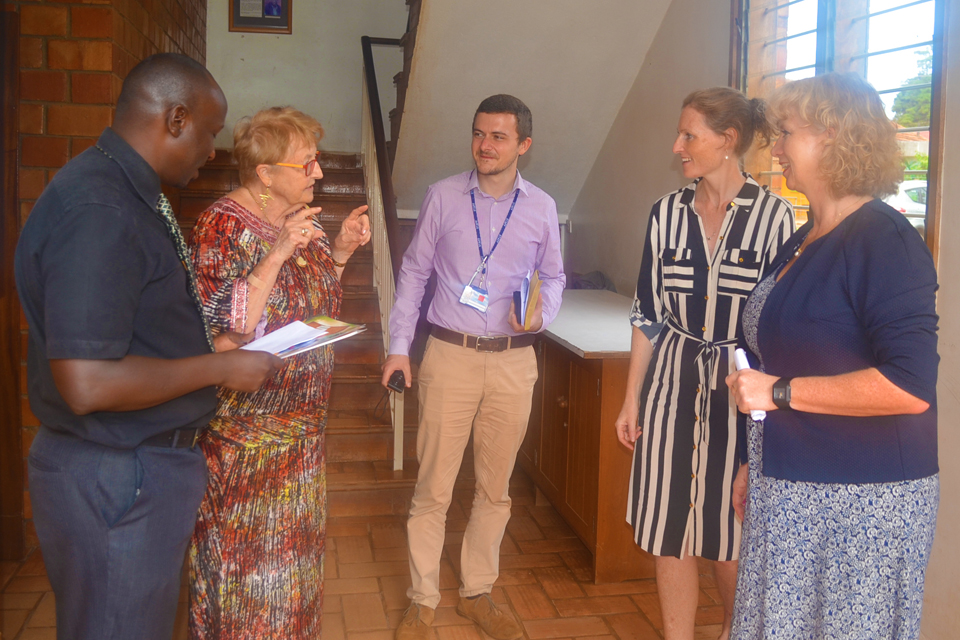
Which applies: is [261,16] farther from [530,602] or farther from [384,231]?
[530,602]

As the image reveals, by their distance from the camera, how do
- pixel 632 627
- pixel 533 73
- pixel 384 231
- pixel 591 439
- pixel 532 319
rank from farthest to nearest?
1. pixel 533 73
2. pixel 384 231
3. pixel 591 439
4. pixel 632 627
5. pixel 532 319

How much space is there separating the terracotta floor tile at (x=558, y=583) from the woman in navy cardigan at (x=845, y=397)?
4.85 ft

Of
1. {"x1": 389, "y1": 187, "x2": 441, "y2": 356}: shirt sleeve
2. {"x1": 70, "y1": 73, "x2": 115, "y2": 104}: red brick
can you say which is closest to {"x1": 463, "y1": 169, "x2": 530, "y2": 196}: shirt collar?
{"x1": 389, "y1": 187, "x2": 441, "y2": 356}: shirt sleeve

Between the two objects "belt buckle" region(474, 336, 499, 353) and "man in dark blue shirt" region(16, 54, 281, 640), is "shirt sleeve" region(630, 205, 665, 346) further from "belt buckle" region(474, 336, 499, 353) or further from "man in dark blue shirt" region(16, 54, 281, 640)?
"man in dark blue shirt" region(16, 54, 281, 640)

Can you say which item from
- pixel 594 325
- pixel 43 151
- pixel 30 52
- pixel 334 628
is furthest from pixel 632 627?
pixel 30 52

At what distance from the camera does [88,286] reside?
1185 mm

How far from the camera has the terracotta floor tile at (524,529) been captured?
3.42 meters

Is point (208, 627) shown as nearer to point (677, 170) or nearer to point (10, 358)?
point (10, 358)

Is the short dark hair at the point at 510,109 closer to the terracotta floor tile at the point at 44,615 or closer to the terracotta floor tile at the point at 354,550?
the terracotta floor tile at the point at 354,550

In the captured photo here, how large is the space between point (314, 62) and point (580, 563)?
197 inches

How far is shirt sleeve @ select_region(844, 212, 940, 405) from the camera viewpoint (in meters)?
1.27

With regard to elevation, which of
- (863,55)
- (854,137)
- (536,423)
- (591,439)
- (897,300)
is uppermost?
(863,55)

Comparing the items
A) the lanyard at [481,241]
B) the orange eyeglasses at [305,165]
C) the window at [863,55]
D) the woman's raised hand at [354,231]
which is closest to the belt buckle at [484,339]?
the lanyard at [481,241]

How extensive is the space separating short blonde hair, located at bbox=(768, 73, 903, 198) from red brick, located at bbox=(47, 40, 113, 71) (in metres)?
2.53
